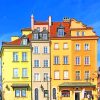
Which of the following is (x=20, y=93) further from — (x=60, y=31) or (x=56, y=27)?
(x=56, y=27)

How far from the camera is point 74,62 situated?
91562mm

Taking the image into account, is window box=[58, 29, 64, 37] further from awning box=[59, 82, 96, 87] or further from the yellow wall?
awning box=[59, 82, 96, 87]

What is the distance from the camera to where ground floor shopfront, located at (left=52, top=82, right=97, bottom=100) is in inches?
3536

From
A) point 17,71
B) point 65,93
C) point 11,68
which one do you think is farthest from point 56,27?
point 65,93

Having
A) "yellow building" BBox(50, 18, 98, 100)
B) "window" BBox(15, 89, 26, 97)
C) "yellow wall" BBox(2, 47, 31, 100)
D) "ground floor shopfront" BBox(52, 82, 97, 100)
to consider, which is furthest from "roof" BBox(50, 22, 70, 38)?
"window" BBox(15, 89, 26, 97)

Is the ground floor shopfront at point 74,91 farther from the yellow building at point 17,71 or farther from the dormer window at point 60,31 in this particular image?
the dormer window at point 60,31

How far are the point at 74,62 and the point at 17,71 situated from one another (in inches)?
409

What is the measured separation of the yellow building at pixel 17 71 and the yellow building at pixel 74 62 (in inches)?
178

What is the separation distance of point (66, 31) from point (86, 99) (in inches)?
520

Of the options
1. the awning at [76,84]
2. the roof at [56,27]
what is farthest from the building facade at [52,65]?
the roof at [56,27]

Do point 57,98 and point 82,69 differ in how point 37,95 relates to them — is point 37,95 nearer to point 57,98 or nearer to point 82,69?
point 57,98

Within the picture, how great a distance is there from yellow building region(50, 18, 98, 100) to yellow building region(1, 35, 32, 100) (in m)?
4.52

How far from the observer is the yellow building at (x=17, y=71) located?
90.4 meters

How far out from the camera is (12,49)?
91625 millimetres
